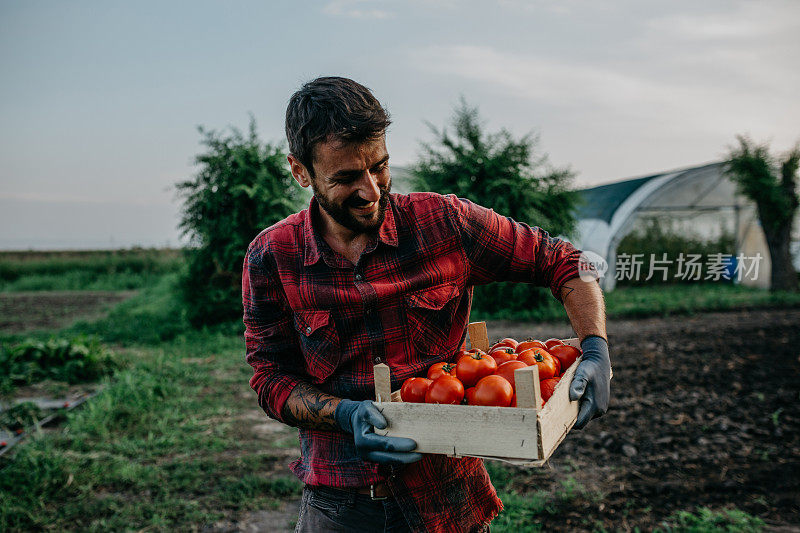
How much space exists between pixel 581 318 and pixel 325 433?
1.00 metres

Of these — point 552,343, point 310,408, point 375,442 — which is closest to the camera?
point 375,442

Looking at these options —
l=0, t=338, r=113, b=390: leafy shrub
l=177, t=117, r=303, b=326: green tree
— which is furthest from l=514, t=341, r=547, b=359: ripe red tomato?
l=177, t=117, r=303, b=326: green tree

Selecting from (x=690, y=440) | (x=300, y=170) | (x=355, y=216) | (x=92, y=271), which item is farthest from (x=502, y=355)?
(x=92, y=271)

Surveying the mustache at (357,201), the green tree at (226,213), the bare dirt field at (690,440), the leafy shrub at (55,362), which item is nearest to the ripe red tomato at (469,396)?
the mustache at (357,201)

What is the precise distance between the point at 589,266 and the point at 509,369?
53 cm

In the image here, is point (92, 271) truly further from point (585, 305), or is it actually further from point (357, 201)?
point (585, 305)

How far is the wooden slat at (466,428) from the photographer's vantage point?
1662 millimetres

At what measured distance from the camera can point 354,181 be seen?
6.79 feet

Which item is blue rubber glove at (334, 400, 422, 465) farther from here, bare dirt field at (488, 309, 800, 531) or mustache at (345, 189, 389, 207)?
bare dirt field at (488, 309, 800, 531)

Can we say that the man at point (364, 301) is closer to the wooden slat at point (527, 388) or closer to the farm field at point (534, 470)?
the wooden slat at point (527, 388)

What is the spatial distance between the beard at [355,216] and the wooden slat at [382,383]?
50 cm

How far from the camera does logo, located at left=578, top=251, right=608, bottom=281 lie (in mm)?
2187

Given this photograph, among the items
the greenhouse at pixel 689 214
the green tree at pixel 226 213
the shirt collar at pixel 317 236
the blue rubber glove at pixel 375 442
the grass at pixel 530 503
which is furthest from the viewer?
the greenhouse at pixel 689 214

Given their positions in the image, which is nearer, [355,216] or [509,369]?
[509,369]
